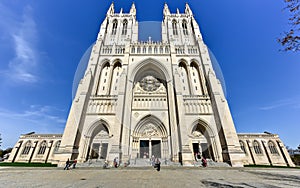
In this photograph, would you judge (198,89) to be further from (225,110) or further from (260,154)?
(260,154)

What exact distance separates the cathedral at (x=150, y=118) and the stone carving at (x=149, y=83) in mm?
158

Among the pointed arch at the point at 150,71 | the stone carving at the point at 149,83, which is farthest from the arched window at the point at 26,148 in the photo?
the stone carving at the point at 149,83

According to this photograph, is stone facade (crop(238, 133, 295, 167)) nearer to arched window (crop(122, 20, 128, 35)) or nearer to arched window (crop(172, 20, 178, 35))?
arched window (crop(172, 20, 178, 35))

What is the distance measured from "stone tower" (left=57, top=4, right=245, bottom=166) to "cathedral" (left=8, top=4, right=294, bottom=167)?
10 centimetres

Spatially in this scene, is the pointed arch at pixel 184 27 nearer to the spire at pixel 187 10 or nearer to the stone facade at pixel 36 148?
the spire at pixel 187 10

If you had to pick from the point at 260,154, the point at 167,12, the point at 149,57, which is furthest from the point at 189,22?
the point at 260,154

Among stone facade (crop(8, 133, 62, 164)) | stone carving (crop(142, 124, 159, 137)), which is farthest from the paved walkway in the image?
stone facade (crop(8, 133, 62, 164))

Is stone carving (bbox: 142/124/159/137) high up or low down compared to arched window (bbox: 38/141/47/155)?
up

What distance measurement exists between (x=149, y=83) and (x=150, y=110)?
205 inches

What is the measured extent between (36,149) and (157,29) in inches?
1290

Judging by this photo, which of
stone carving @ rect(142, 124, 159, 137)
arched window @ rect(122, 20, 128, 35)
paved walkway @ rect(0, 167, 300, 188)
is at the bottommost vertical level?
paved walkway @ rect(0, 167, 300, 188)

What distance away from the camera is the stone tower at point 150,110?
1272 centimetres

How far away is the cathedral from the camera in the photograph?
12688 millimetres

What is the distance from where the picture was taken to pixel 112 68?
19062mm
